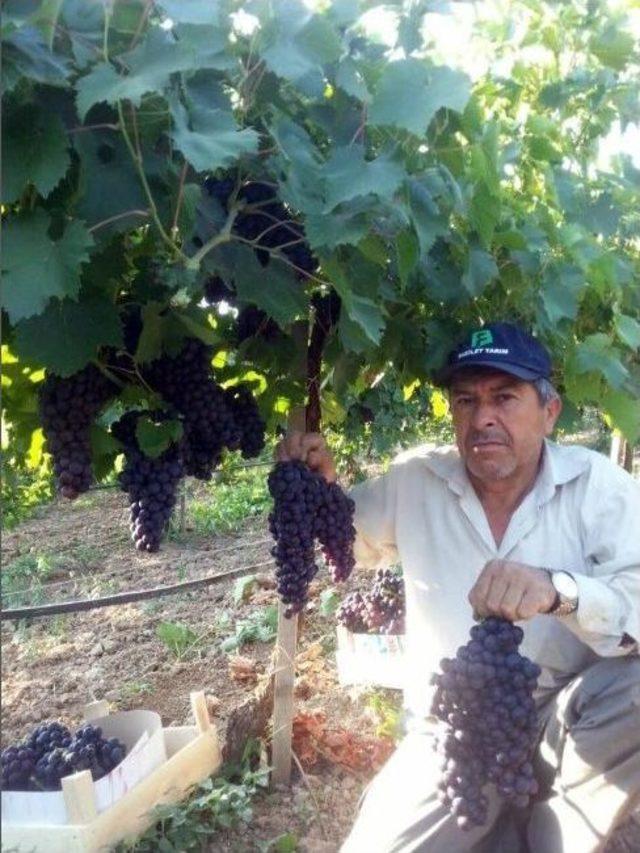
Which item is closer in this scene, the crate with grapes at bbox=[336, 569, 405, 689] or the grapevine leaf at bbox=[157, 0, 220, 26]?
the grapevine leaf at bbox=[157, 0, 220, 26]

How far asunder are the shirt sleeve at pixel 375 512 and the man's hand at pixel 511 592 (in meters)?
0.71

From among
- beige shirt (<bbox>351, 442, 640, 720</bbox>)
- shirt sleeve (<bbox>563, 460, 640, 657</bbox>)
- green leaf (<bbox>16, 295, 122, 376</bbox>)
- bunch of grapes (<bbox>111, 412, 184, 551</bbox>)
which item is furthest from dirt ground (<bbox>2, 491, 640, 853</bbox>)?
green leaf (<bbox>16, 295, 122, 376</bbox>)

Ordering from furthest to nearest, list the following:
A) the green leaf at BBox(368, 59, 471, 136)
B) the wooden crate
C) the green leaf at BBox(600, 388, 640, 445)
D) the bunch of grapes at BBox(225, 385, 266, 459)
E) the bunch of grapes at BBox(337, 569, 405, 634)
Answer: the bunch of grapes at BBox(337, 569, 405, 634) < the green leaf at BBox(600, 388, 640, 445) < the wooden crate < the bunch of grapes at BBox(225, 385, 266, 459) < the green leaf at BBox(368, 59, 471, 136)

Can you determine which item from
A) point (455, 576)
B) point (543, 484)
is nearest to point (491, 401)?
point (543, 484)

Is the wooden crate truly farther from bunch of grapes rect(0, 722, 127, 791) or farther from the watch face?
the watch face

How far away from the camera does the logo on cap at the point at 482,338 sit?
264 cm

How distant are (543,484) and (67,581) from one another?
5628 millimetres

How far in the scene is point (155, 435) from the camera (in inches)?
90.4

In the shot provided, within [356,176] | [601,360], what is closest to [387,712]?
[601,360]

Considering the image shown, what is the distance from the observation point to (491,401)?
274 centimetres

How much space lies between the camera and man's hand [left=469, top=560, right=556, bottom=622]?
7.36 feet

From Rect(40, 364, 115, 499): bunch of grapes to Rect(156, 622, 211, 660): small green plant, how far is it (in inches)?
140

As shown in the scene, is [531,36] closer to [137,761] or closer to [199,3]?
[199,3]

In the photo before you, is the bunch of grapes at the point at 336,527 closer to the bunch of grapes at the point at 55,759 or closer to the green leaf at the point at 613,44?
the bunch of grapes at the point at 55,759
